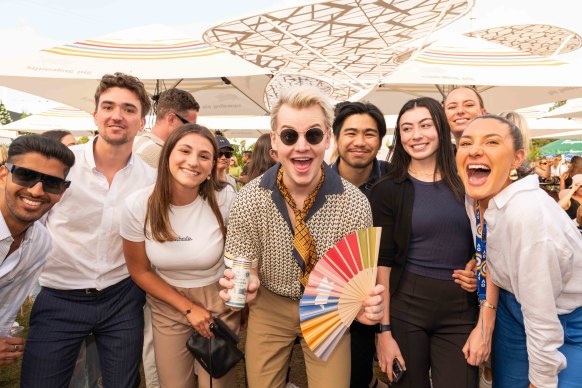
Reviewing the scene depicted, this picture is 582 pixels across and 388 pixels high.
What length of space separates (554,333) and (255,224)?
4.72ft

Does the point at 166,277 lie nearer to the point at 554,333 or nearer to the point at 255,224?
the point at 255,224

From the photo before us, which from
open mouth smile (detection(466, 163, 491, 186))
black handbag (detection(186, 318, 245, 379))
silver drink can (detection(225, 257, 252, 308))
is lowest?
black handbag (detection(186, 318, 245, 379))

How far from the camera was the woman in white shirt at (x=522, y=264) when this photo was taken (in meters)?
1.67

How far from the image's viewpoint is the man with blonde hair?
1.95 meters

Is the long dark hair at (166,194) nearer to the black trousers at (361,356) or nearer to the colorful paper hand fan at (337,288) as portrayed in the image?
the colorful paper hand fan at (337,288)

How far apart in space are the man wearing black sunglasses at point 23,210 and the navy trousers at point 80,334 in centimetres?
15

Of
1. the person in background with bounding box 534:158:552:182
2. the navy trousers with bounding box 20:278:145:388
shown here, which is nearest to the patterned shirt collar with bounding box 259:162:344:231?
the navy trousers with bounding box 20:278:145:388

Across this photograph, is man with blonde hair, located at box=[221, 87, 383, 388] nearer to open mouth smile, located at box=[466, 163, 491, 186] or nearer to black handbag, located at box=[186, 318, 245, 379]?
black handbag, located at box=[186, 318, 245, 379]

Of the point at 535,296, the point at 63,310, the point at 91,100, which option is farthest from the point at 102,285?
the point at 91,100

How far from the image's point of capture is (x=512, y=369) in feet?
6.88

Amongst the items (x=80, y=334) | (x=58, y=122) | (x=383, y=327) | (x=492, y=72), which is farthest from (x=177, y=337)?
(x=58, y=122)

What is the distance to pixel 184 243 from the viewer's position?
2.39 metres

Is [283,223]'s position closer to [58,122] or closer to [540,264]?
[540,264]

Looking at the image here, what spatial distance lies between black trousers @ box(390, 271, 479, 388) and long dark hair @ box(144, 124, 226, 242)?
120cm
